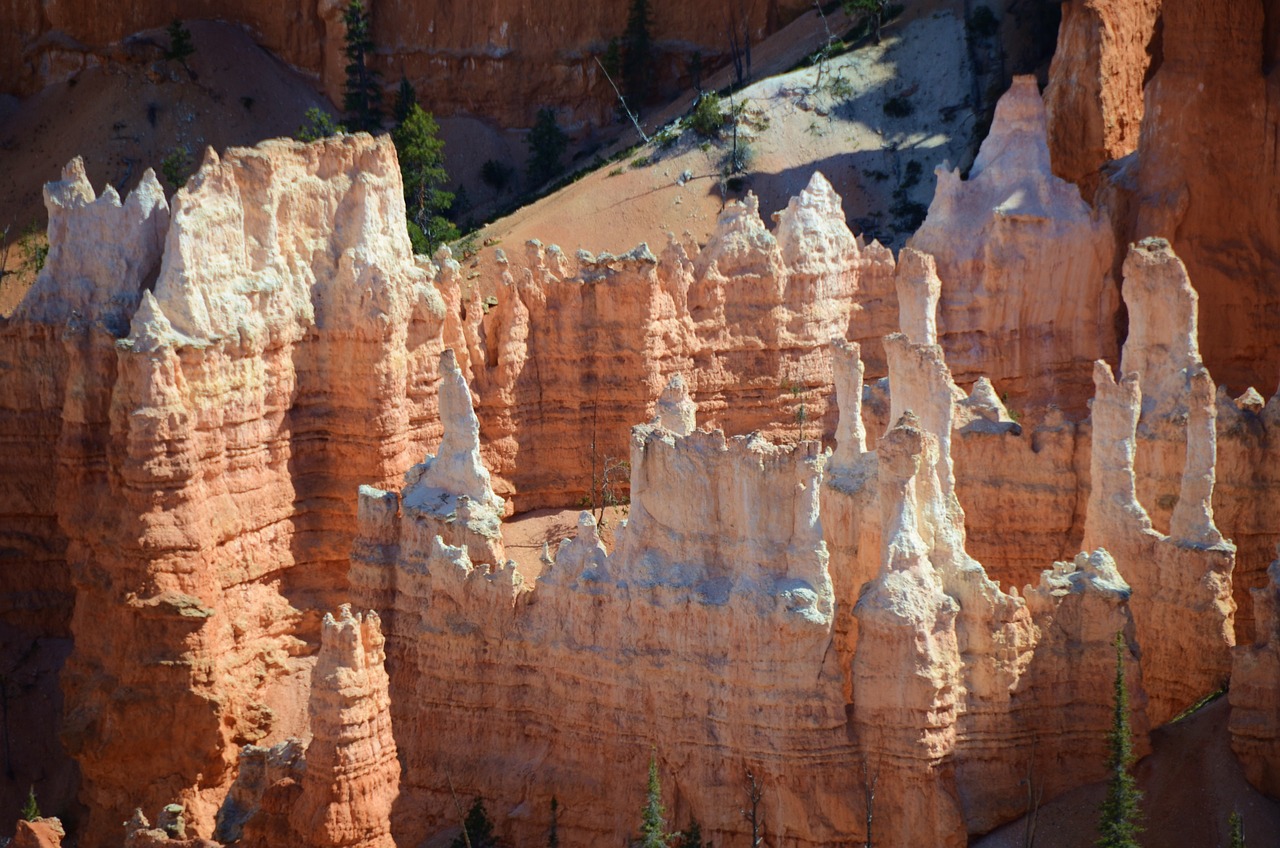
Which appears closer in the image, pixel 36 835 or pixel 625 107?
pixel 36 835

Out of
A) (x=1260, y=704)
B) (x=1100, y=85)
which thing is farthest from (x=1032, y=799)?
(x=1100, y=85)

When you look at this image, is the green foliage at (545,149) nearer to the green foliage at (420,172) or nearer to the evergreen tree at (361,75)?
the evergreen tree at (361,75)

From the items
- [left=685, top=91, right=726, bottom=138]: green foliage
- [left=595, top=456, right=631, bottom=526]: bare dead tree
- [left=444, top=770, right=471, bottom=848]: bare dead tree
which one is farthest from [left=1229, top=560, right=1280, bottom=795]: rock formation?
[left=685, top=91, right=726, bottom=138]: green foliage

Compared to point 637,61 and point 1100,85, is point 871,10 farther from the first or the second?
point 1100,85

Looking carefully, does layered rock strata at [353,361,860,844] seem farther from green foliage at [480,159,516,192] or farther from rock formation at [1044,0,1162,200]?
green foliage at [480,159,516,192]

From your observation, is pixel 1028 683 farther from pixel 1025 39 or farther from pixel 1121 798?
pixel 1025 39

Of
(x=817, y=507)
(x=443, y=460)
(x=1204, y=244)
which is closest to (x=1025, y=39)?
(x=1204, y=244)

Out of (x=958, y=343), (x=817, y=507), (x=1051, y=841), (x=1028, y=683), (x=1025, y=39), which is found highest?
(x=1025, y=39)
